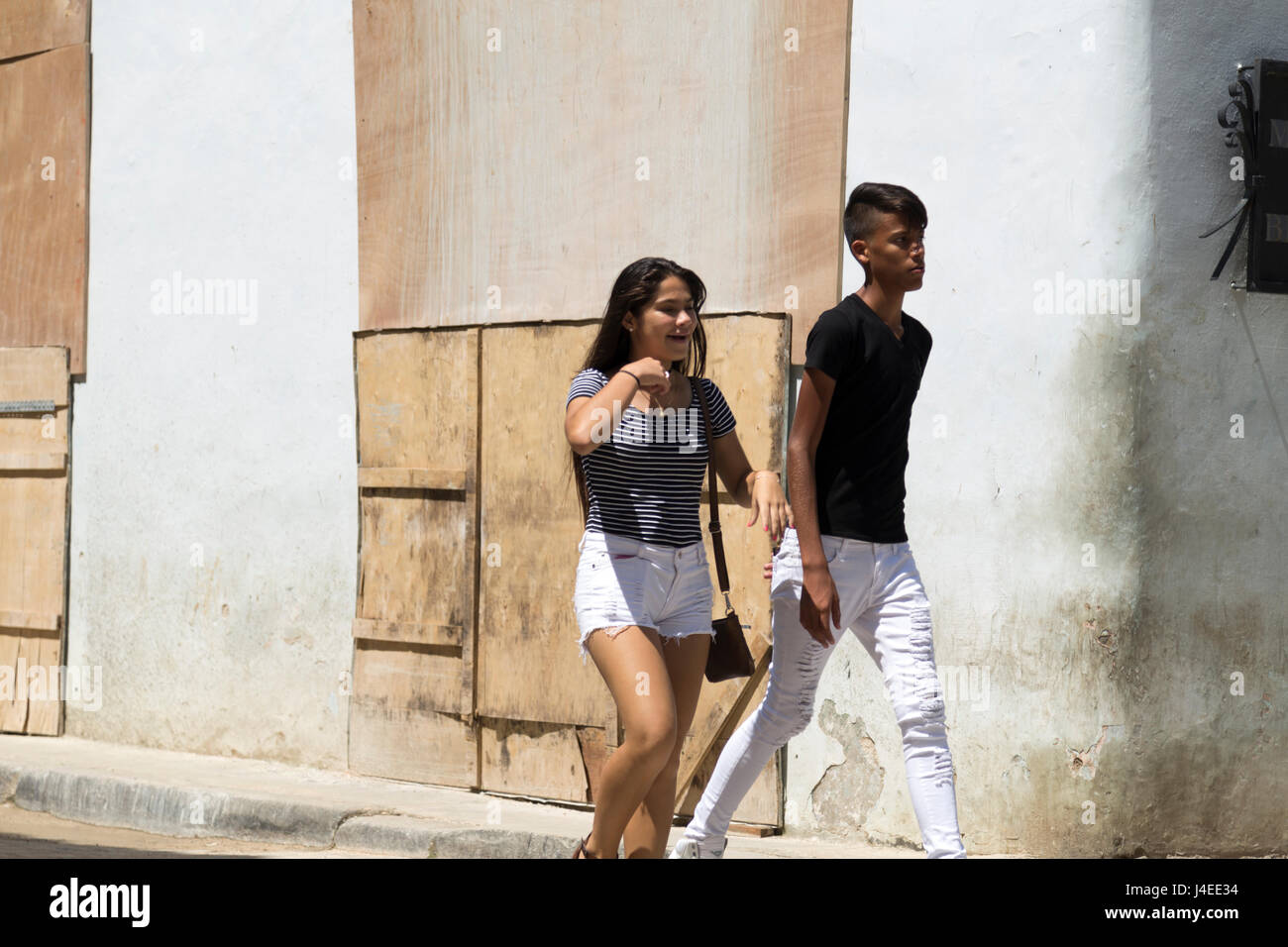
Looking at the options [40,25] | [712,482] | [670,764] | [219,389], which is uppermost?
[40,25]

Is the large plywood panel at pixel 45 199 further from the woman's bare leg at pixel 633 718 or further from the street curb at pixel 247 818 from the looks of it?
the woman's bare leg at pixel 633 718

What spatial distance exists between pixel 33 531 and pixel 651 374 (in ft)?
20.2

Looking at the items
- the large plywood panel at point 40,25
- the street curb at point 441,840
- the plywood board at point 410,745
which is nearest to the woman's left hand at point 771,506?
→ the street curb at point 441,840

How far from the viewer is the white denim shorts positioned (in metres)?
4.92

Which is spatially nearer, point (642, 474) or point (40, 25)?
point (642, 474)

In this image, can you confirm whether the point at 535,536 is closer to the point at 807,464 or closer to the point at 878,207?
the point at 807,464

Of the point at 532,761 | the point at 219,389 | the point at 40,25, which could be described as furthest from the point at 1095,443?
the point at 40,25

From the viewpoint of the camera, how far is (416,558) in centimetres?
825

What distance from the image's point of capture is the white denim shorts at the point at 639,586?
4918 mm

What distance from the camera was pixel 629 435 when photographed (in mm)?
4941

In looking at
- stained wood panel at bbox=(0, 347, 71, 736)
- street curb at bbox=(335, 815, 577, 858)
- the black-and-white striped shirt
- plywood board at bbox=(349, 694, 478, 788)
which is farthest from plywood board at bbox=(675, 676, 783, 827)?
stained wood panel at bbox=(0, 347, 71, 736)

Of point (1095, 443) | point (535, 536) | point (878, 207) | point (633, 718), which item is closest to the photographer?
→ point (633, 718)

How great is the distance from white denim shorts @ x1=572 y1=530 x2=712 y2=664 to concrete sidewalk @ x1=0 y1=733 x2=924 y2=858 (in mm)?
1848

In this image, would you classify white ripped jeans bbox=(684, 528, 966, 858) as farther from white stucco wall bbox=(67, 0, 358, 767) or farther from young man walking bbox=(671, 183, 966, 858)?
white stucco wall bbox=(67, 0, 358, 767)
